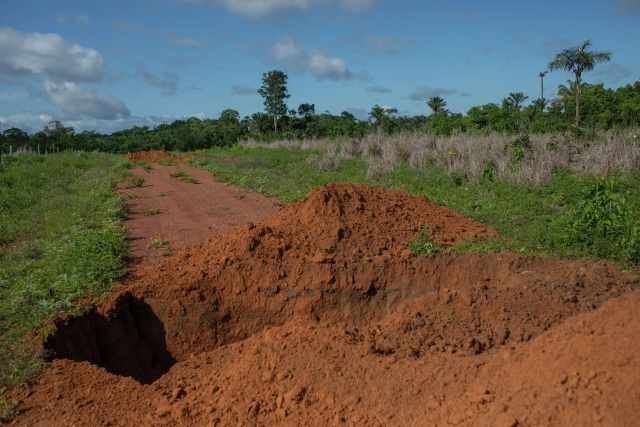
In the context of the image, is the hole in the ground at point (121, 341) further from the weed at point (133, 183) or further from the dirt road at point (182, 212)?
the weed at point (133, 183)

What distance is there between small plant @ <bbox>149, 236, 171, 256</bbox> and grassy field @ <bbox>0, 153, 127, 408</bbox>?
39cm

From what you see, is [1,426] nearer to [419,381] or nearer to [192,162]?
[419,381]

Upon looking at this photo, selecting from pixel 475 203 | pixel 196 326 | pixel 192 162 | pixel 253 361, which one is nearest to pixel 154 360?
pixel 196 326

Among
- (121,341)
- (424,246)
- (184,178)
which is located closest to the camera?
(121,341)

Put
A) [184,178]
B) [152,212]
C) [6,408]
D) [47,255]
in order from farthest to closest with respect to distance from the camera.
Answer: [184,178], [152,212], [47,255], [6,408]

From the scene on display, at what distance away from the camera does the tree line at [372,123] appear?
2051cm

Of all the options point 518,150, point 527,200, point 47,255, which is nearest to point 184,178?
point 47,255

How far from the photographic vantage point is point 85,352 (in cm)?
489

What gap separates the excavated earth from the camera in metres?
3.18

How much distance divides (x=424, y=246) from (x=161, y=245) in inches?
131

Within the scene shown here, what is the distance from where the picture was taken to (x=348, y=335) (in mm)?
4734

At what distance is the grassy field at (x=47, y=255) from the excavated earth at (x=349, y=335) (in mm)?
253

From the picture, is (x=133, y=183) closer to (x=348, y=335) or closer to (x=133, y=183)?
(x=133, y=183)

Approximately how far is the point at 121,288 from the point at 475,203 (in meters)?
5.82
